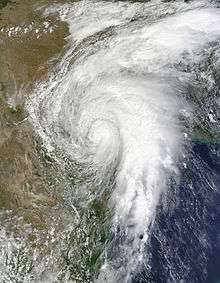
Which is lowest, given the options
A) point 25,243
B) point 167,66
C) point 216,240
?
point 216,240

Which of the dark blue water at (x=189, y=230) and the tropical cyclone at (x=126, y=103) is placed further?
the tropical cyclone at (x=126, y=103)

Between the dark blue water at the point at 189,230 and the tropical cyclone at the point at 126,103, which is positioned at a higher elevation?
the tropical cyclone at the point at 126,103

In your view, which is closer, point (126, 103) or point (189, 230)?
point (189, 230)

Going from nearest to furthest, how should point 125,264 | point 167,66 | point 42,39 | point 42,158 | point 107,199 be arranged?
1. point 125,264
2. point 107,199
3. point 42,158
4. point 167,66
5. point 42,39

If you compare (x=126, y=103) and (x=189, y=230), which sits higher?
(x=126, y=103)

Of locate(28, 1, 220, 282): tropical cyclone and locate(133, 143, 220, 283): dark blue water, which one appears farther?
locate(28, 1, 220, 282): tropical cyclone

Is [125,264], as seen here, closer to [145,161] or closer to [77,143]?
[145,161]

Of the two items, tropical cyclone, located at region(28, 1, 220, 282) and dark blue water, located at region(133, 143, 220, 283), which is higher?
tropical cyclone, located at region(28, 1, 220, 282)

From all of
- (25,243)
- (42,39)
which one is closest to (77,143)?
(25,243)
